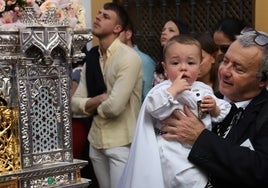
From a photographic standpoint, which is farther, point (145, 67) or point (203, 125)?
point (145, 67)

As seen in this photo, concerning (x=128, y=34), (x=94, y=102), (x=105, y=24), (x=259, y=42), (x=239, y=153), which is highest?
(x=259, y=42)

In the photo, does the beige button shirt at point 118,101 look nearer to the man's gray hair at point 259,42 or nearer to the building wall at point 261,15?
the building wall at point 261,15

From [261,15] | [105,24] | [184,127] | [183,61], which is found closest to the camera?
[184,127]

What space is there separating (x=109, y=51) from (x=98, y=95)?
361 millimetres

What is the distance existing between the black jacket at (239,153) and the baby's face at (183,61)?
0.95 feet

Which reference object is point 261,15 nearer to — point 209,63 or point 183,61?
point 209,63

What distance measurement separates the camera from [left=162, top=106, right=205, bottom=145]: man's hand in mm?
2918

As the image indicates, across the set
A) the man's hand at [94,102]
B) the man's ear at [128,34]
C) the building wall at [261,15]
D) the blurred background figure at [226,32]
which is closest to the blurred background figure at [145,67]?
the man's ear at [128,34]

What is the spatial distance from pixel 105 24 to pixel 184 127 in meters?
2.76

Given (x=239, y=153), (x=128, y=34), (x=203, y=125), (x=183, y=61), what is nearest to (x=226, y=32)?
(x=128, y=34)

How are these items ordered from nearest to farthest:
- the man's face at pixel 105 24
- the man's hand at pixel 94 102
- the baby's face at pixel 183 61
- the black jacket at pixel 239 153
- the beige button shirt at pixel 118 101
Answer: the black jacket at pixel 239 153, the baby's face at pixel 183 61, the beige button shirt at pixel 118 101, the man's hand at pixel 94 102, the man's face at pixel 105 24

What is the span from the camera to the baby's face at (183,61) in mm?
3027

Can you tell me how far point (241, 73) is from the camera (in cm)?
293

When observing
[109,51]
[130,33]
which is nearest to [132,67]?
[109,51]
